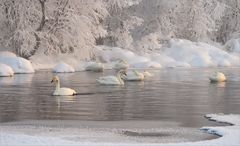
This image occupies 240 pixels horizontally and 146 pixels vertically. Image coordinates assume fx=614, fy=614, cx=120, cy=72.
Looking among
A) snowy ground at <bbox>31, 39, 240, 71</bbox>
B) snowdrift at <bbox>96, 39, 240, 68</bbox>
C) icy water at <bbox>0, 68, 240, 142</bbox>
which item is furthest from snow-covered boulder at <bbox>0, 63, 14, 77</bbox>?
snowdrift at <bbox>96, 39, 240, 68</bbox>

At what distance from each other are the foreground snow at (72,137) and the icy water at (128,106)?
0.61 m

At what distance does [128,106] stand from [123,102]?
4.04 feet

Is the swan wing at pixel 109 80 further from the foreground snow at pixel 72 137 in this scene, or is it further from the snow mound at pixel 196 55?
the snow mound at pixel 196 55

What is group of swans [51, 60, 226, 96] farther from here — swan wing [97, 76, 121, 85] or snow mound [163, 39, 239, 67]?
snow mound [163, 39, 239, 67]

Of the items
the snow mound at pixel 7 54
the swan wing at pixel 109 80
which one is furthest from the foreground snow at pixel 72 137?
the snow mound at pixel 7 54

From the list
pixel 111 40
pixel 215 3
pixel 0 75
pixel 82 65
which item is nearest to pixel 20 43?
pixel 82 65

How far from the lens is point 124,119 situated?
17.6 m

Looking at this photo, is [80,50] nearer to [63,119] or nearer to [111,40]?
[111,40]

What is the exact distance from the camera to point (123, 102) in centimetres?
2223

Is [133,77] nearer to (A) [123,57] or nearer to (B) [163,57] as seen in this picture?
(A) [123,57]

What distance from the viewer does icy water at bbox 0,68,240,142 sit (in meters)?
16.5

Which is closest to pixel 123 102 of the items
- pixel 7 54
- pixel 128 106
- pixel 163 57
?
pixel 128 106

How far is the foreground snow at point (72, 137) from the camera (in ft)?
41.1

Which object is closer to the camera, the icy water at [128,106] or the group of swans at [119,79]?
the icy water at [128,106]
